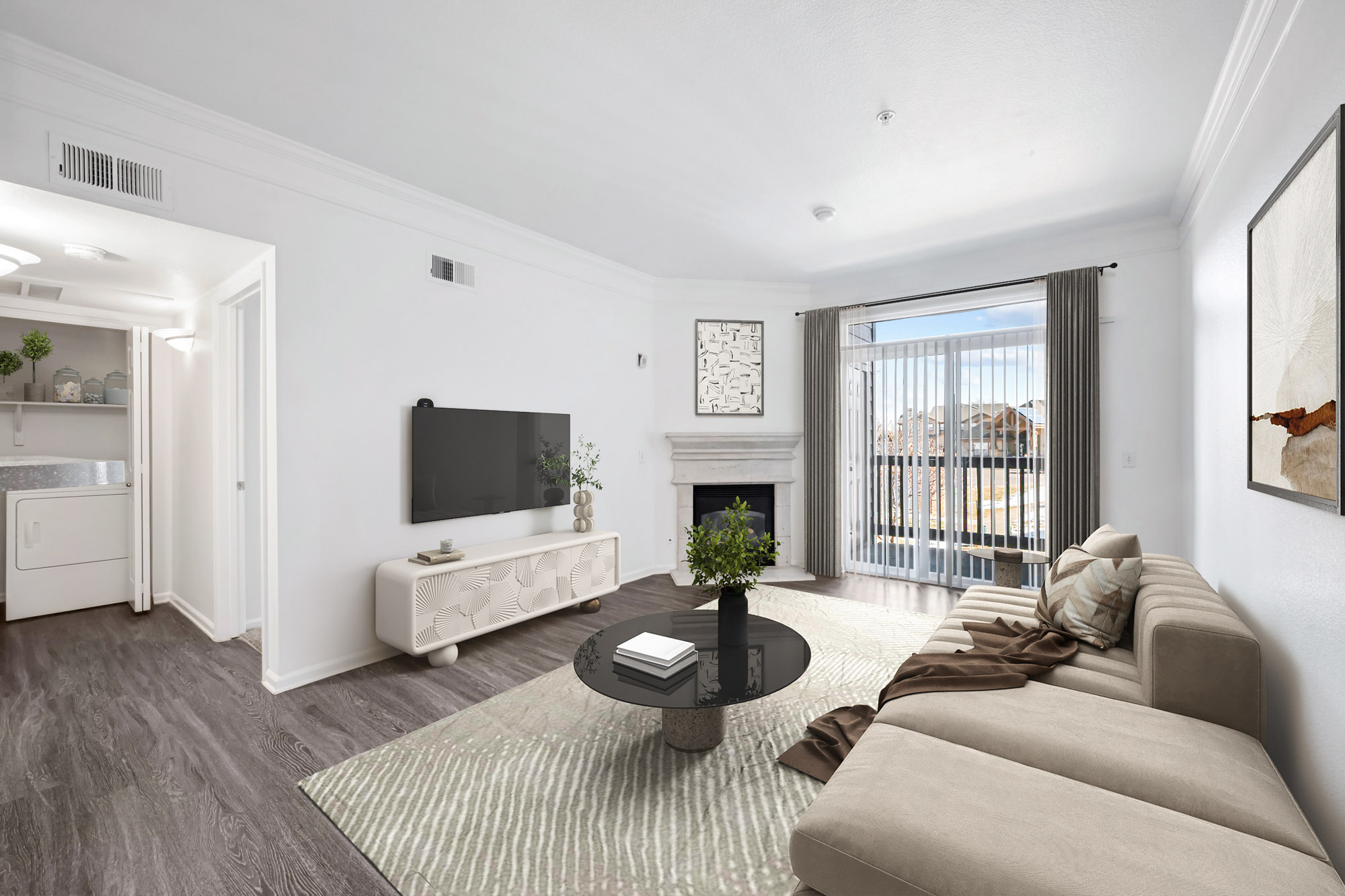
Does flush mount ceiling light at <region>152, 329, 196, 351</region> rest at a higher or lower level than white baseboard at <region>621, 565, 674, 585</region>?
higher

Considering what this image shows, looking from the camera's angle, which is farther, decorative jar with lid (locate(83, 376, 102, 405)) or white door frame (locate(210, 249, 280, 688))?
decorative jar with lid (locate(83, 376, 102, 405))

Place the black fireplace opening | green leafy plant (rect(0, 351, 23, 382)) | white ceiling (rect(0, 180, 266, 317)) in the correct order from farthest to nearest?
1. the black fireplace opening
2. green leafy plant (rect(0, 351, 23, 382))
3. white ceiling (rect(0, 180, 266, 317))

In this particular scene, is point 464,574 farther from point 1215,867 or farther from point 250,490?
point 1215,867

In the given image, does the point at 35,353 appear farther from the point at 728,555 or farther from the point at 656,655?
the point at 728,555

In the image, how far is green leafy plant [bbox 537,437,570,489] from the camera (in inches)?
166

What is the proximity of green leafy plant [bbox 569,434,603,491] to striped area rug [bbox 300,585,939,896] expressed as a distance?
193 centimetres

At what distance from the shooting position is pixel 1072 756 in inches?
58.6

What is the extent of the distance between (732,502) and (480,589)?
2.74m

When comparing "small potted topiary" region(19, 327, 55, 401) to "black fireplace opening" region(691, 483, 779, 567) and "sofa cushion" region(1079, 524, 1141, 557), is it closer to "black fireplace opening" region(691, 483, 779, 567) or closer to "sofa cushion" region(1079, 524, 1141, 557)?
"black fireplace opening" region(691, 483, 779, 567)

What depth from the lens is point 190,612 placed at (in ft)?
13.0

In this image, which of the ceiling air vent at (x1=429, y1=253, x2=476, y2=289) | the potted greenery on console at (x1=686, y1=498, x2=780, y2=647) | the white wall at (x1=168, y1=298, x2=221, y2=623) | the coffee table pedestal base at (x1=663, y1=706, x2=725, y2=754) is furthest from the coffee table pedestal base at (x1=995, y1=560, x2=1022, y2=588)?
the white wall at (x1=168, y1=298, x2=221, y2=623)

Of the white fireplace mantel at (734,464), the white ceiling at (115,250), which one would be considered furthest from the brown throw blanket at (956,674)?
the white ceiling at (115,250)


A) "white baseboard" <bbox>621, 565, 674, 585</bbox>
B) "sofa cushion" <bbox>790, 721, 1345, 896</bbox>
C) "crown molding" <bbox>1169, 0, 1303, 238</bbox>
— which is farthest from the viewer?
"white baseboard" <bbox>621, 565, 674, 585</bbox>

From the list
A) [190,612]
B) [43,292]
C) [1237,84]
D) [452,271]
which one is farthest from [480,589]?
[1237,84]
